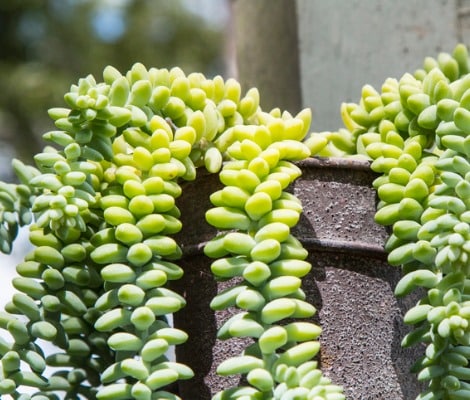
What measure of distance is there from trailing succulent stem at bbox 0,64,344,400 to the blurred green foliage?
428 cm

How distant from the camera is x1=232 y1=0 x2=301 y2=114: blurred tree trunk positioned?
1235mm

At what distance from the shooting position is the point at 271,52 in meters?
1.30

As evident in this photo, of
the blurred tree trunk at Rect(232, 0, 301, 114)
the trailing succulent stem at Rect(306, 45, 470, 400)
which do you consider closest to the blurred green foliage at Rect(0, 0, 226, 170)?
the blurred tree trunk at Rect(232, 0, 301, 114)

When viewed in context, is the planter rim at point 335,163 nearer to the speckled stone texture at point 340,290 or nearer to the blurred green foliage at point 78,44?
the speckled stone texture at point 340,290

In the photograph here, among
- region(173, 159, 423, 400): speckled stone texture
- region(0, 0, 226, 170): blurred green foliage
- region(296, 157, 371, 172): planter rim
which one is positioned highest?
region(0, 0, 226, 170): blurred green foliage

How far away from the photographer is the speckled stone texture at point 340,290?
2.09ft

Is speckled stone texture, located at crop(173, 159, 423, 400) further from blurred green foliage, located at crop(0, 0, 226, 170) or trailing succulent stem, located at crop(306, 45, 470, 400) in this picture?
blurred green foliage, located at crop(0, 0, 226, 170)

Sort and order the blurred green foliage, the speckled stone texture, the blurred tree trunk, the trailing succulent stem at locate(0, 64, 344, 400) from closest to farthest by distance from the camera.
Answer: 1. the trailing succulent stem at locate(0, 64, 344, 400)
2. the speckled stone texture
3. the blurred tree trunk
4. the blurred green foliage

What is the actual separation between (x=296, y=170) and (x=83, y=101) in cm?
16

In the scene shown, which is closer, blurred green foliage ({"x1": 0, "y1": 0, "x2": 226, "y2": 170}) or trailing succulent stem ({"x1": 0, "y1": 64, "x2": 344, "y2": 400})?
trailing succulent stem ({"x1": 0, "y1": 64, "x2": 344, "y2": 400})

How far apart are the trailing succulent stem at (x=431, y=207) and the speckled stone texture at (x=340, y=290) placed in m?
0.02

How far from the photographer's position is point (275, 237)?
0.55 meters

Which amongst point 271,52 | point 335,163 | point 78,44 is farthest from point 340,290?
point 78,44

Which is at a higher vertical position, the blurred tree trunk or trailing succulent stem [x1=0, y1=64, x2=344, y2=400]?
the blurred tree trunk
